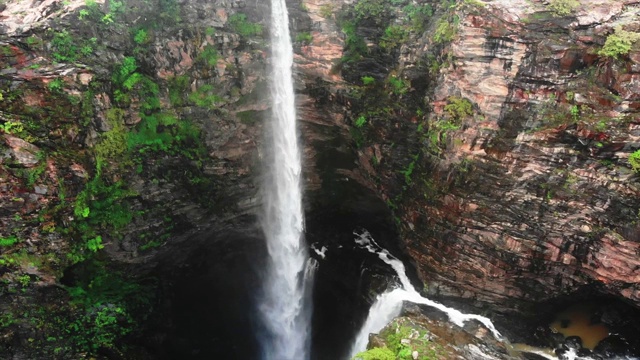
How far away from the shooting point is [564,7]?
33.3ft

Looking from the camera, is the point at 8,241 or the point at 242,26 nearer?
the point at 8,241

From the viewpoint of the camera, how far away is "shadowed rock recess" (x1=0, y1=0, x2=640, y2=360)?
10109 millimetres

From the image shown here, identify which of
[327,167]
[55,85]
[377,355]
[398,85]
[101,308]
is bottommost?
[101,308]

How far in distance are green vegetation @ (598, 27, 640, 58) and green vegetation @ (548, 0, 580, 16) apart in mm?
1205

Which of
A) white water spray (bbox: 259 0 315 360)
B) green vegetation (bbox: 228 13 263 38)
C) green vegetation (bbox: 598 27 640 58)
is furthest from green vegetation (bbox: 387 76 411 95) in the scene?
green vegetation (bbox: 598 27 640 58)

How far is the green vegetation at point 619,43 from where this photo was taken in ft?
30.5

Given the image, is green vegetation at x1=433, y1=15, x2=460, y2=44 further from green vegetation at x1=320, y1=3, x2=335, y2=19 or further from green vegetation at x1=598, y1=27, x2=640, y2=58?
green vegetation at x1=320, y1=3, x2=335, y2=19

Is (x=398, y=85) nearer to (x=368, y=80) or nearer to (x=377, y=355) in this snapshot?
(x=368, y=80)

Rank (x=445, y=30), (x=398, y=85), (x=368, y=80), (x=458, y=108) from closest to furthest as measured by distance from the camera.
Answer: (x=458, y=108)
(x=445, y=30)
(x=398, y=85)
(x=368, y=80)

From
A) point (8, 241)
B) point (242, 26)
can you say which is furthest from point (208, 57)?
point (8, 241)

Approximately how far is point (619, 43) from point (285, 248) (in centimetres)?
1254

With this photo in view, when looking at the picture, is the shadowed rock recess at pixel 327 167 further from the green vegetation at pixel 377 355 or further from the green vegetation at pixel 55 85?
the green vegetation at pixel 377 355

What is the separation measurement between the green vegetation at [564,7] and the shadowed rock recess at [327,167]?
109 mm

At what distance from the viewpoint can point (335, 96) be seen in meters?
14.8
